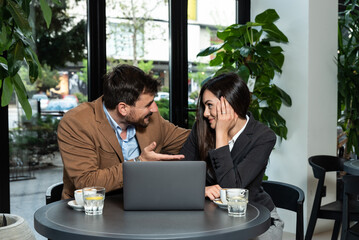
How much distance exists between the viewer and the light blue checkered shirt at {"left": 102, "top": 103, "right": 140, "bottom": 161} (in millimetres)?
2537

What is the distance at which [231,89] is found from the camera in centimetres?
240

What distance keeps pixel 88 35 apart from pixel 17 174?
111 cm

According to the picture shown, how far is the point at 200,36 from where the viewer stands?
4.32 meters

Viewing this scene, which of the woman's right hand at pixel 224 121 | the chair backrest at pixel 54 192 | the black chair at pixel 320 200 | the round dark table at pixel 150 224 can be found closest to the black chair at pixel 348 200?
the black chair at pixel 320 200

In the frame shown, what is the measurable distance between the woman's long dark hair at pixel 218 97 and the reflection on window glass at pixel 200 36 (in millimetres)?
1744

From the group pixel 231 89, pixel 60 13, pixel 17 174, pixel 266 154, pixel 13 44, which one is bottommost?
pixel 17 174

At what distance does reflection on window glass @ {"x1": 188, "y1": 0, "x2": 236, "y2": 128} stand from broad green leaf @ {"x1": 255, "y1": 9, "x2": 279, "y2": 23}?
432 mm

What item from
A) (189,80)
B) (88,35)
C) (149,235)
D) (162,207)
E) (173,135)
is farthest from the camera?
(189,80)

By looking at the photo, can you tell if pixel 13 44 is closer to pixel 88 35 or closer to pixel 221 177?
pixel 221 177

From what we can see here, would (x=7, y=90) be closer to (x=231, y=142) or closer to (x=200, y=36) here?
(x=231, y=142)

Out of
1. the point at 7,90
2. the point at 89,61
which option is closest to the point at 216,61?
the point at 89,61

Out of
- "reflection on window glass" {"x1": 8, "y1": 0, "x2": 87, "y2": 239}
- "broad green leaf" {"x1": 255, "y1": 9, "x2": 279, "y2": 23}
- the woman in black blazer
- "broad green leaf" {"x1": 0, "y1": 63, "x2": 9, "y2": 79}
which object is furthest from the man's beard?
"broad green leaf" {"x1": 255, "y1": 9, "x2": 279, "y2": 23}

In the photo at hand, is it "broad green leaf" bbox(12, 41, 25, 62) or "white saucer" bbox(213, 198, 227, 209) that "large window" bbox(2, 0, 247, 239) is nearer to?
"broad green leaf" bbox(12, 41, 25, 62)

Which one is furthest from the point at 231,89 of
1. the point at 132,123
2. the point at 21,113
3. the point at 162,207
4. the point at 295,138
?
the point at 295,138
